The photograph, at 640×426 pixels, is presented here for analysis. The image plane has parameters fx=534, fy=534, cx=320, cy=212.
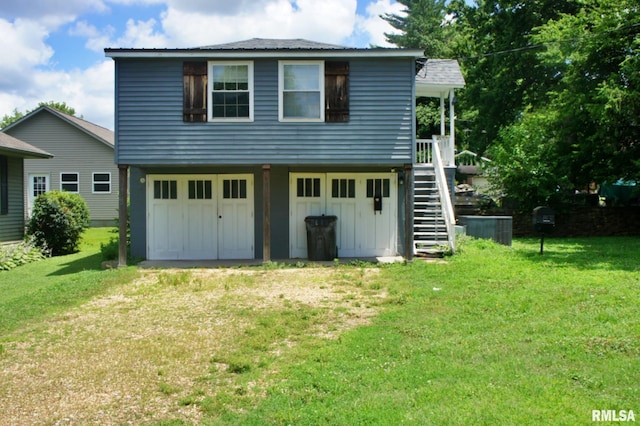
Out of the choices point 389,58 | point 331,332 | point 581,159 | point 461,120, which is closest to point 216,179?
point 389,58

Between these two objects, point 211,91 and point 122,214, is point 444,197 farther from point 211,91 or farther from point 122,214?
point 122,214

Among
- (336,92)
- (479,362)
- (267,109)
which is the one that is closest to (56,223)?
(267,109)

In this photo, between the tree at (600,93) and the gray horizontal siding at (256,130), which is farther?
the tree at (600,93)

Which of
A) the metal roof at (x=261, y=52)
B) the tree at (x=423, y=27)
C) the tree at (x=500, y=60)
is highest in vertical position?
the tree at (x=423, y=27)

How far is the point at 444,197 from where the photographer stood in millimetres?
13328

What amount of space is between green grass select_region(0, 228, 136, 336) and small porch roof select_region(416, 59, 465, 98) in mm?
9213

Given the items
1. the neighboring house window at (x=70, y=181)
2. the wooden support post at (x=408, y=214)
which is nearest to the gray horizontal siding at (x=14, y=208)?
the neighboring house window at (x=70, y=181)

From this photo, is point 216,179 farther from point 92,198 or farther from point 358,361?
point 92,198

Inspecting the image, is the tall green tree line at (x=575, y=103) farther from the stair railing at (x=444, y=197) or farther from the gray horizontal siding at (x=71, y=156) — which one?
the gray horizontal siding at (x=71, y=156)

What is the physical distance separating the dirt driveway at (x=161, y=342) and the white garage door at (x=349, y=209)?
10.7ft

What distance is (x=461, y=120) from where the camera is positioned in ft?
Result: 112

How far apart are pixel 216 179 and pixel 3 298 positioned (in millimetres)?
5430

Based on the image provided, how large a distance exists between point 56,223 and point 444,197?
11.3 m

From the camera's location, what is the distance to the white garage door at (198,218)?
520 inches
